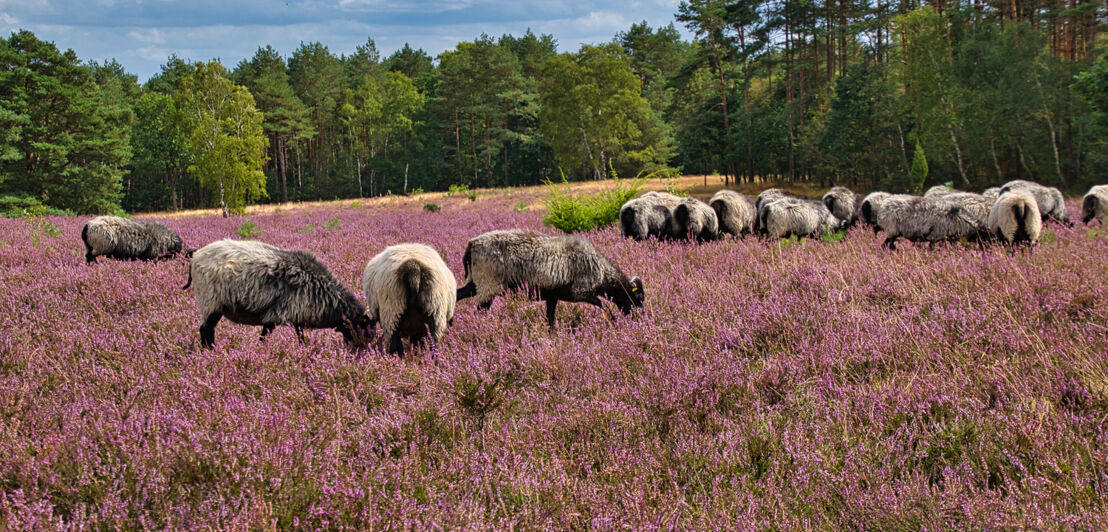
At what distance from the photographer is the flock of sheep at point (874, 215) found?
8078mm

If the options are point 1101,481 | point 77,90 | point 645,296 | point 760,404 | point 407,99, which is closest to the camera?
point 1101,481

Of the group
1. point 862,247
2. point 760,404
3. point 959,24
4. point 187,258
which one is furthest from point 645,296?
point 959,24

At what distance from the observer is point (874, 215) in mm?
10594

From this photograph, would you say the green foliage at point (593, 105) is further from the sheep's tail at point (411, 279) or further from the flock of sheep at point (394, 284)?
the sheep's tail at point (411, 279)

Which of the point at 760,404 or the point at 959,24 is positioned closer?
the point at 760,404

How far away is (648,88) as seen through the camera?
64.8m

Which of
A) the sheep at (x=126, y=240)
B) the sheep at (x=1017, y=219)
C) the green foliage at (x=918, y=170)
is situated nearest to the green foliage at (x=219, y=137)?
the sheep at (x=126, y=240)

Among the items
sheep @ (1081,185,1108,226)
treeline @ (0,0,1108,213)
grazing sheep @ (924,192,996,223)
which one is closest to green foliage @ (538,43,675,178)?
treeline @ (0,0,1108,213)

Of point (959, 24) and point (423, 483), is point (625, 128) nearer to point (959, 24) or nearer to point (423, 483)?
point (959, 24)

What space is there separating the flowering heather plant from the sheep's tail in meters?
0.41

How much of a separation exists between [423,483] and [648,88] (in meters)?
67.0

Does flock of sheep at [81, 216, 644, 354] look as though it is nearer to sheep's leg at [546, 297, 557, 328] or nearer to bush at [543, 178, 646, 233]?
sheep's leg at [546, 297, 557, 328]

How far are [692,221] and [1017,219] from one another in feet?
14.7

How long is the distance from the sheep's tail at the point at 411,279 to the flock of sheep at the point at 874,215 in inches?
237
